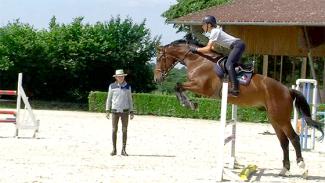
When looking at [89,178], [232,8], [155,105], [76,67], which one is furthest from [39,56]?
[89,178]

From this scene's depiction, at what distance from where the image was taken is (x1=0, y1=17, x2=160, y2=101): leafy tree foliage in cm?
3447

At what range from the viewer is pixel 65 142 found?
16.6m

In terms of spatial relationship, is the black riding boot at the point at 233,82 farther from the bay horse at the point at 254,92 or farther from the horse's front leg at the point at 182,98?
the horse's front leg at the point at 182,98

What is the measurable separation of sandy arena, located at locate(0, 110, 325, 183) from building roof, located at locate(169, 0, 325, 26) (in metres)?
5.57

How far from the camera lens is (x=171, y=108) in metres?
30.2

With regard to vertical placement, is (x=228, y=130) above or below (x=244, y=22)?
below

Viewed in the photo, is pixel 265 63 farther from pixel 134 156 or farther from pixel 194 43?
pixel 194 43

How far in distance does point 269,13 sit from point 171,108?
6.14 metres

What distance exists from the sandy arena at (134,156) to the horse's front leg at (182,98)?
1180mm

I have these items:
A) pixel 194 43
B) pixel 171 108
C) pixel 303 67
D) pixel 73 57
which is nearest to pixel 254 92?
pixel 194 43

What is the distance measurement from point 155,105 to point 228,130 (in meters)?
17.3

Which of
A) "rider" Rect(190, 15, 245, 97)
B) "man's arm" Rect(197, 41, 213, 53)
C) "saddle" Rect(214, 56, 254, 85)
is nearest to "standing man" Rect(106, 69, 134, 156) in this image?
"man's arm" Rect(197, 41, 213, 53)

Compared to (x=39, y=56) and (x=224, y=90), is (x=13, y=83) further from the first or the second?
(x=224, y=90)

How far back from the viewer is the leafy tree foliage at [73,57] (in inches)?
1357
